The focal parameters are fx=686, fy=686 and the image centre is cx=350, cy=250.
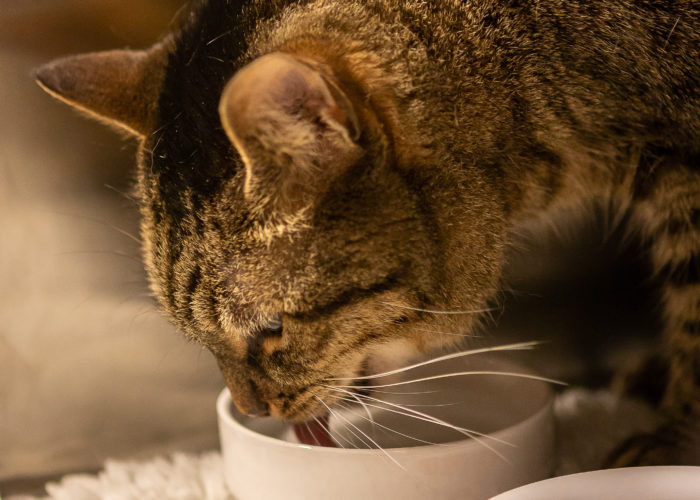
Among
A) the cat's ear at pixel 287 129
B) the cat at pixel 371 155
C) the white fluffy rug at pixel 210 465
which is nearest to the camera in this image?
the cat's ear at pixel 287 129

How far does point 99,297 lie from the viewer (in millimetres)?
1205

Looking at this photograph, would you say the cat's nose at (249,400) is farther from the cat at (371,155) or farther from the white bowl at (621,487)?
the white bowl at (621,487)

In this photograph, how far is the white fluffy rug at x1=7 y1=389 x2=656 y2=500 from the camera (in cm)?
102

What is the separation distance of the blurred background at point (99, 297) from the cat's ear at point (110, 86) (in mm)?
236

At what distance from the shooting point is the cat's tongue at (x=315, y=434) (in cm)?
85

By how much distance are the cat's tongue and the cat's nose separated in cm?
5

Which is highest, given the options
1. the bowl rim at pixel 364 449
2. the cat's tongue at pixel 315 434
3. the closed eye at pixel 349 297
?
the closed eye at pixel 349 297

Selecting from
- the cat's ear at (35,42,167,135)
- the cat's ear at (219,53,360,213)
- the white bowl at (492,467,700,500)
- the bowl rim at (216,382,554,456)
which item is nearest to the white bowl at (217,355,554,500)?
the bowl rim at (216,382,554,456)

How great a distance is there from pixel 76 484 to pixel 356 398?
21.2 inches

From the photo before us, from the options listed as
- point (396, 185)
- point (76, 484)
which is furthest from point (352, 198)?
point (76, 484)

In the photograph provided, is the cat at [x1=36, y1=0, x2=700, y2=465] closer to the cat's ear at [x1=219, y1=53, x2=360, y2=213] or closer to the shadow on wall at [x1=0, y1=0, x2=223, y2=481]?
the cat's ear at [x1=219, y1=53, x2=360, y2=213]

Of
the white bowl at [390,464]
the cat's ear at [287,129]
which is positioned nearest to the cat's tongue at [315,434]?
the white bowl at [390,464]

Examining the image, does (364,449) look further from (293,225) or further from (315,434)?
(293,225)

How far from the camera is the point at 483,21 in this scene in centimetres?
79
